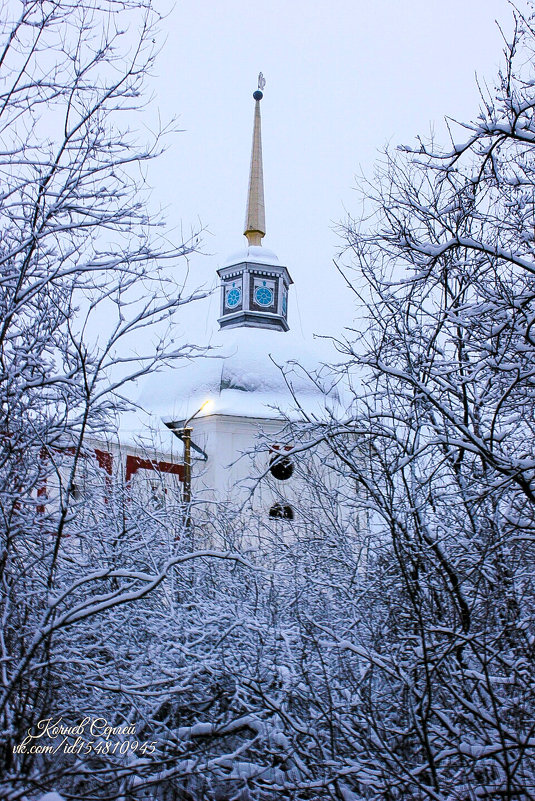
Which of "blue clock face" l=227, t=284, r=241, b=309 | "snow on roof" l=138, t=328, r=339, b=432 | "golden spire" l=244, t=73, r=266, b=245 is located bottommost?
"snow on roof" l=138, t=328, r=339, b=432

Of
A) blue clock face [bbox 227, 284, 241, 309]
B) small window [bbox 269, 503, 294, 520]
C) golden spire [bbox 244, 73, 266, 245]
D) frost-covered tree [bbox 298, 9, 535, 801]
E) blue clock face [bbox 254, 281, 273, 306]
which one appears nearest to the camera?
frost-covered tree [bbox 298, 9, 535, 801]

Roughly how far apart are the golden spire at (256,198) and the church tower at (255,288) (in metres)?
0.04

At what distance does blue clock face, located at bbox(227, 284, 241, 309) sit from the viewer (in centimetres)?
3216

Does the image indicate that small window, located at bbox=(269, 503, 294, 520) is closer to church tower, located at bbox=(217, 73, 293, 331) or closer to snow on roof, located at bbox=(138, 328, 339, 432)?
snow on roof, located at bbox=(138, 328, 339, 432)

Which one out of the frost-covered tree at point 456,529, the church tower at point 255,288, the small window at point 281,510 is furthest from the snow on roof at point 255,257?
the frost-covered tree at point 456,529

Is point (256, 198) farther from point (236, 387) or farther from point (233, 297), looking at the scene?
point (236, 387)

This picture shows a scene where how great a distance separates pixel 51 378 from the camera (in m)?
5.77

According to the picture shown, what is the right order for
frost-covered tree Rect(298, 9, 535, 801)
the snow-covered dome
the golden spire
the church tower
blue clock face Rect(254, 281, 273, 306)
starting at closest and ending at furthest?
1. frost-covered tree Rect(298, 9, 535, 801)
2. the snow-covered dome
3. the church tower
4. blue clock face Rect(254, 281, 273, 306)
5. the golden spire

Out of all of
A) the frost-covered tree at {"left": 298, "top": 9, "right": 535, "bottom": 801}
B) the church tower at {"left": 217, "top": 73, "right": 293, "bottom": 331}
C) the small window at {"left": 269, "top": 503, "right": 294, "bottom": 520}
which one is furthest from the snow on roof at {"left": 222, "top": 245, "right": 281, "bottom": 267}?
the frost-covered tree at {"left": 298, "top": 9, "right": 535, "bottom": 801}

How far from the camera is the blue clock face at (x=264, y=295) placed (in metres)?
32.0

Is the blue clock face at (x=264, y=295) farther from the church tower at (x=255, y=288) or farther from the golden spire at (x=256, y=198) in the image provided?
the golden spire at (x=256, y=198)

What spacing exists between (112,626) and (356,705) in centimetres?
227

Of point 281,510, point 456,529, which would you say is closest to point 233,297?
point 281,510

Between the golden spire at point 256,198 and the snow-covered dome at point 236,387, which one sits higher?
the golden spire at point 256,198
